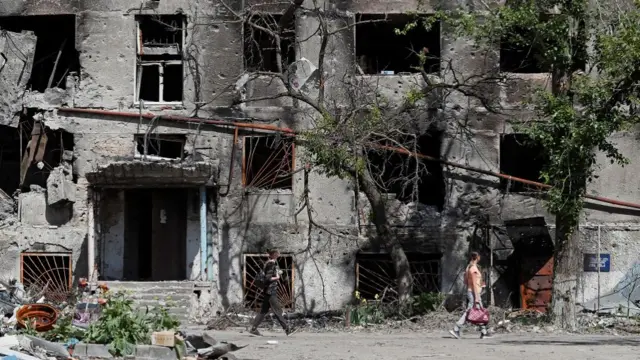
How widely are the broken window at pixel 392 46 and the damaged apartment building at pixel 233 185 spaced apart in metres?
0.23

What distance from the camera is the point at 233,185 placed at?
25094 millimetres

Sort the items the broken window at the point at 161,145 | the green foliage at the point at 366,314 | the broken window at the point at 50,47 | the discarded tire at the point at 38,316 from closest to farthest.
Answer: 1. the discarded tire at the point at 38,316
2. the green foliage at the point at 366,314
3. the broken window at the point at 161,145
4. the broken window at the point at 50,47

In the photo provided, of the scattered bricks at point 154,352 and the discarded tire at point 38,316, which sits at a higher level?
the discarded tire at point 38,316

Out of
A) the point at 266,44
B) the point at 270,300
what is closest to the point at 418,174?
the point at 266,44

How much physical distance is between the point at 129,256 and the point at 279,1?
705 cm

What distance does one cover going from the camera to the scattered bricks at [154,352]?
15.4m

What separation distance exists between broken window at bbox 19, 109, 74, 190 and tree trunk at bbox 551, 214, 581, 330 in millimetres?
11559

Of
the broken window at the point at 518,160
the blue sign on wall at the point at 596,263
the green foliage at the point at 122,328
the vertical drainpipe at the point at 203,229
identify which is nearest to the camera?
the green foliage at the point at 122,328

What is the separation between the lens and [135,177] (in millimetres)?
24000

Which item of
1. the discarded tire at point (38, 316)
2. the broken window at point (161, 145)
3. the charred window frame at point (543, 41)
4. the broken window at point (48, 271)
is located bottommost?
the discarded tire at point (38, 316)

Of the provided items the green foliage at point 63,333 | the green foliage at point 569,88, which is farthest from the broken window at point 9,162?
the green foliage at point 569,88

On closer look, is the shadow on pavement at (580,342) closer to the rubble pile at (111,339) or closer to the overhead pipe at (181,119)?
the rubble pile at (111,339)

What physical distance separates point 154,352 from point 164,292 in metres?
8.12

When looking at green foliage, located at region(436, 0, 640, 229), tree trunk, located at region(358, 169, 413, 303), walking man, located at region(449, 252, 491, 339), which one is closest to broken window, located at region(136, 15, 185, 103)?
tree trunk, located at region(358, 169, 413, 303)
